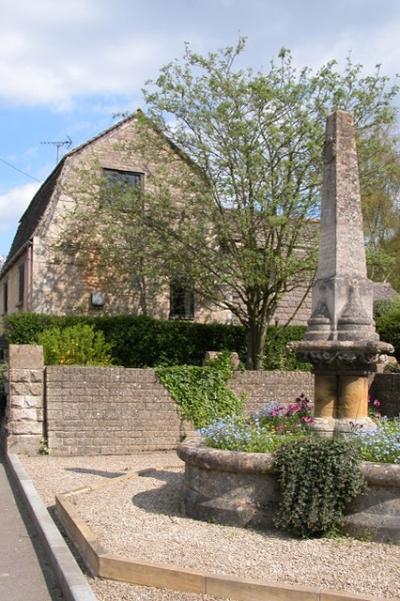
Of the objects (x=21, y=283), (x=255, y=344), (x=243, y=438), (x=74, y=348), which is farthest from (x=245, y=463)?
(x=21, y=283)

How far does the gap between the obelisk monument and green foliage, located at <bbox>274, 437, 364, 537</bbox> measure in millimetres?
1354

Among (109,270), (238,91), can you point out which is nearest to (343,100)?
(238,91)

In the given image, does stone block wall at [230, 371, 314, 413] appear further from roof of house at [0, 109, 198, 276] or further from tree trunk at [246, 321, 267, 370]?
roof of house at [0, 109, 198, 276]

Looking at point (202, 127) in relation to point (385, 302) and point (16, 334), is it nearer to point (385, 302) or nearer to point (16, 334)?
point (16, 334)

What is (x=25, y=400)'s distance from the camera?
477 inches

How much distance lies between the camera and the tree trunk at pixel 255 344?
16.9m

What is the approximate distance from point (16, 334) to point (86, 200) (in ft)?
12.6

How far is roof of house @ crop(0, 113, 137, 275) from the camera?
20.4 m

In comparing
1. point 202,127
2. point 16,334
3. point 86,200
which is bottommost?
point 16,334

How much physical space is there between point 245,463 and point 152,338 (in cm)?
1102

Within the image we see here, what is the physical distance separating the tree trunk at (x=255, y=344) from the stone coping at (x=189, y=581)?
11.3m

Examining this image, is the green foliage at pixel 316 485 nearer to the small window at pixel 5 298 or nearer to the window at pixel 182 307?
the window at pixel 182 307

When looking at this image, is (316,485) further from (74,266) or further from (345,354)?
(74,266)

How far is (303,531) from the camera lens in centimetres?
594
